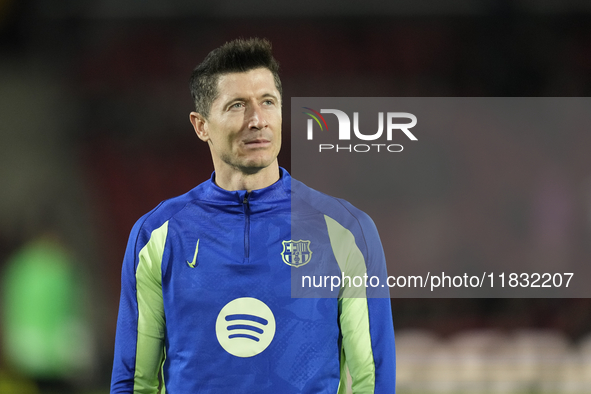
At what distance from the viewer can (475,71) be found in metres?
2.76

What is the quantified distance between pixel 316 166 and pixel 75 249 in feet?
5.69

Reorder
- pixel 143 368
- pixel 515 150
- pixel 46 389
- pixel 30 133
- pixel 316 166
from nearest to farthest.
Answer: pixel 143 368 < pixel 316 166 < pixel 515 150 < pixel 46 389 < pixel 30 133

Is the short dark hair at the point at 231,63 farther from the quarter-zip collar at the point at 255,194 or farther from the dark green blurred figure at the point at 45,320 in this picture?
the dark green blurred figure at the point at 45,320

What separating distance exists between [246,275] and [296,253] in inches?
5.0

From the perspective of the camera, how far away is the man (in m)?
1.19

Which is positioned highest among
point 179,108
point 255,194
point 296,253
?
point 179,108

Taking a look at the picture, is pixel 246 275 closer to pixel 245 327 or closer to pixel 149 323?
pixel 245 327

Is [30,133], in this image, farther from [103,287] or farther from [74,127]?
[103,287]

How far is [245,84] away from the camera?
1.24 m

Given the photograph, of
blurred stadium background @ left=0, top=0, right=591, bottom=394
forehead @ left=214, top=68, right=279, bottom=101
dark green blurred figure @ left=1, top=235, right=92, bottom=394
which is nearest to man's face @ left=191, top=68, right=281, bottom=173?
forehead @ left=214, top=68, right=279, bottom=101

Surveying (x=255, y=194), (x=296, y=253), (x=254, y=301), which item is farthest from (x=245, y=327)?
(x=255, y=194)

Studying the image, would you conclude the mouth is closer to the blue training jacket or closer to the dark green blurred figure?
the blue training jacket

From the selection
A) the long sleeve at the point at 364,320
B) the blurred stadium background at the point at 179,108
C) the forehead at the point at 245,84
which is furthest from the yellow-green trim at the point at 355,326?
the blurred stadium background at the point at 179,108

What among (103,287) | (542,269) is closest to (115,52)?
(103,287)
